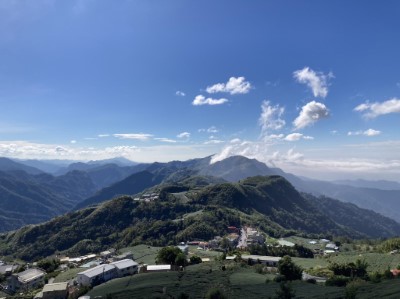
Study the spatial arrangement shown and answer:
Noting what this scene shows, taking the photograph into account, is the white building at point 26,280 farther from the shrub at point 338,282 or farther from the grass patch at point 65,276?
the shrub at point 338,282

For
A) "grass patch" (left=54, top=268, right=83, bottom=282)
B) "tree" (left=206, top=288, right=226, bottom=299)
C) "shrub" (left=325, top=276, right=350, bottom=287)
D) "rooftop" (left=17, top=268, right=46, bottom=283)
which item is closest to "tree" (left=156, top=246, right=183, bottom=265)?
"grass patch" (left=54, top=268, right=83, bottom=282)

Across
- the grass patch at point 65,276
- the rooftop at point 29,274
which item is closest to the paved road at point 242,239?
the grass patch at point 65,276

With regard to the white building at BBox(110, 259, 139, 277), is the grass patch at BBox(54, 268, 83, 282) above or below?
below

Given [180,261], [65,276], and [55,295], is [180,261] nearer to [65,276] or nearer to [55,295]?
[55,295]

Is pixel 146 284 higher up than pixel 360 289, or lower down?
lower down

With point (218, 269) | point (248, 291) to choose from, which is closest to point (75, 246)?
point (218, 269)

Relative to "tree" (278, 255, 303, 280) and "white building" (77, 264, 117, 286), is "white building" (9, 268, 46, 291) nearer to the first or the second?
"white building" (77, 264, 117, 286)

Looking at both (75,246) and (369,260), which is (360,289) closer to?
(369,260)

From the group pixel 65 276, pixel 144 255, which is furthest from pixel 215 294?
pixel 144 255
